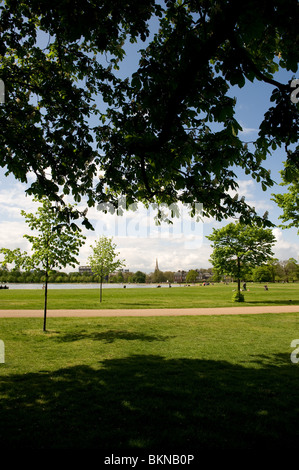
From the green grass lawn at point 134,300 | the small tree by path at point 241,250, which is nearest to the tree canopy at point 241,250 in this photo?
the small tree by path at point 241,250

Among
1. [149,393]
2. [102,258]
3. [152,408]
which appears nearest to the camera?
[152,408]

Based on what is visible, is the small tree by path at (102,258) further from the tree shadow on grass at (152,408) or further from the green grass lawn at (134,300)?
the tree shadow on grass at (152,408)

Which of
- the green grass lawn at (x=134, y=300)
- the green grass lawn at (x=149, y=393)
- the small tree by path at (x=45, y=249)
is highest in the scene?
the small tree by path at (x=45, y=249)

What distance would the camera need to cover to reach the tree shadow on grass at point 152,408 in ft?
12.7

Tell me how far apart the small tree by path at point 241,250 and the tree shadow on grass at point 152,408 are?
21.6 m

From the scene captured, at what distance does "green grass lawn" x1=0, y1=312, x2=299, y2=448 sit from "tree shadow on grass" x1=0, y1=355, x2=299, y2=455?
0.06 feet

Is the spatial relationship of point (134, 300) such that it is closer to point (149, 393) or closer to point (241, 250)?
point (241, 250)

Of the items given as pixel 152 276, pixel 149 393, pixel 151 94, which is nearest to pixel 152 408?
pixel 149 393

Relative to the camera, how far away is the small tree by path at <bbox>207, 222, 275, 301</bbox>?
1104 inches

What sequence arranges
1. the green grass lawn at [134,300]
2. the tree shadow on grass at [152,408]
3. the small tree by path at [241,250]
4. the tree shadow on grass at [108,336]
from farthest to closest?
the small tree by path at [241,250] < the green grass lawn at [134,300] < the tree shadow on grass at [108,336] < the tree shadow on grass at [152,408]

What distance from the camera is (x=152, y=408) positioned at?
4867 mm

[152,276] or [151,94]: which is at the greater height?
[151,94]

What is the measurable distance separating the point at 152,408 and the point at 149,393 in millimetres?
719
